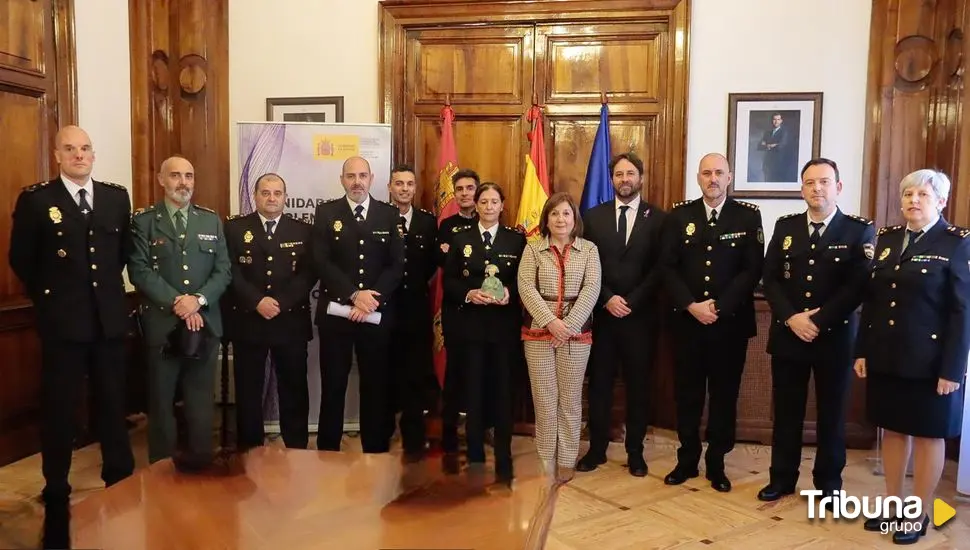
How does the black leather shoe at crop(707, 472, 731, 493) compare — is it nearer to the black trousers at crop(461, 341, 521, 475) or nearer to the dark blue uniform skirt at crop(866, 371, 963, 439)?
the dark blue uniform skirt at crop(866, 371, 963, 439)

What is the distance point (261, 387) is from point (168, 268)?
75 centimetres

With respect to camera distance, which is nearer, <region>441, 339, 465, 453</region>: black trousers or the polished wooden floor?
the polished wooden floor

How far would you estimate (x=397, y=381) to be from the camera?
416 cm

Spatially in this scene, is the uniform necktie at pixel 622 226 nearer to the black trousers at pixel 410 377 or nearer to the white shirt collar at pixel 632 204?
the white shirt collar at pixel 632 204

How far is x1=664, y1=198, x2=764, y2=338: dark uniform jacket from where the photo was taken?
347cm

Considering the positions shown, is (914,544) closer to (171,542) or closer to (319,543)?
(319,543)

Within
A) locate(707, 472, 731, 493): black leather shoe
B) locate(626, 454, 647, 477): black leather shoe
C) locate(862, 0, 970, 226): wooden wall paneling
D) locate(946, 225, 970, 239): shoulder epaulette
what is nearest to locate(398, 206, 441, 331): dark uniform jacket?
locate(626, 454, 647, 477): black leather shoe

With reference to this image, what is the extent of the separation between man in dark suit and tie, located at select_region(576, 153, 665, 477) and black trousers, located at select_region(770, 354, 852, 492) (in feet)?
2.11

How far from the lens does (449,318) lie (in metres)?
3.71

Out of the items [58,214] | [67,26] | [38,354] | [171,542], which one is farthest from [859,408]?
[67,26]

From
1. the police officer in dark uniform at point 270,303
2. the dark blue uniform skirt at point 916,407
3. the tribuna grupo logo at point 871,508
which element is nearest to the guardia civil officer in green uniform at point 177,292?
the police officer in dark uniform at point 270,303

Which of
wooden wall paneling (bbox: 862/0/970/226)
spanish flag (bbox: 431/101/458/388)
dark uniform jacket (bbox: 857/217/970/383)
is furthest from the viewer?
spanish flag (bbox: 431/101/458/388)

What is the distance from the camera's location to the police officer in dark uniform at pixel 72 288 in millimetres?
3154

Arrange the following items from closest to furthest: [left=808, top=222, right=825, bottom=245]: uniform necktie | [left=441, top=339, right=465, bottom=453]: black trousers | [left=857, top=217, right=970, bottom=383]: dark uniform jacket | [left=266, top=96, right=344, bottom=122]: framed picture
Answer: [left=857, top=217, right=970, bottom=383]: dark uniform jacket, [left=808, top=222, right=825, bottom=245]: uniform necktie, [left=441, top=339, right=465, bottom=453]: black trousers, [left=266, top=96, right=344, bottom=122]: framed picture
